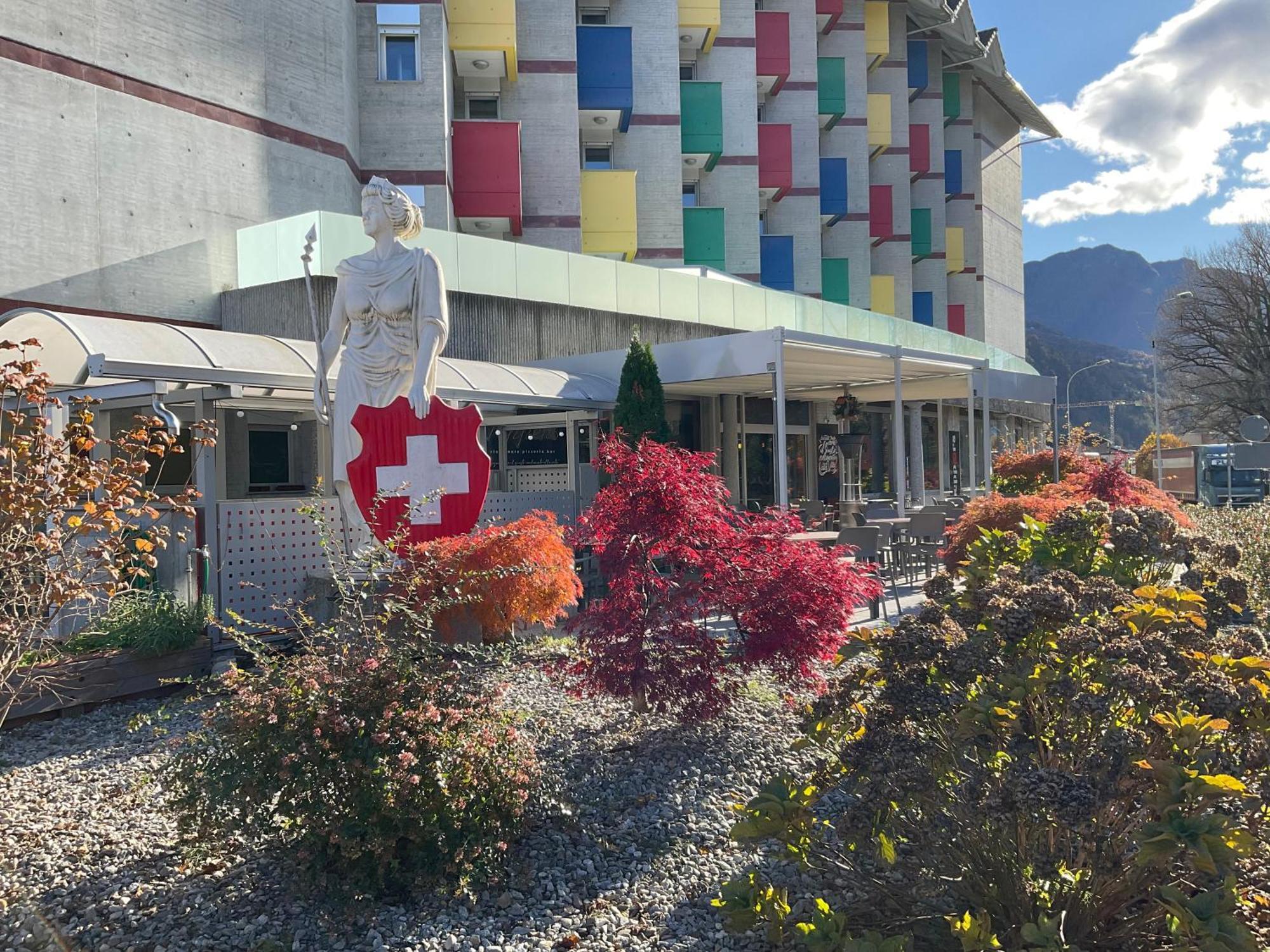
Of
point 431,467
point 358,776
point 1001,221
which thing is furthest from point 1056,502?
point 1001,221

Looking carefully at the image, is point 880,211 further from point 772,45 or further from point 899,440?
point 899,440

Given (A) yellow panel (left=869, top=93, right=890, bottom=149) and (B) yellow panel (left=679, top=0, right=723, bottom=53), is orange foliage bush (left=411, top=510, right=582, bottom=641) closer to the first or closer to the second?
(B) yellow panel (left=679, top=0, right=723, bottom=53)

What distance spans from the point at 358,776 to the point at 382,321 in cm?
534

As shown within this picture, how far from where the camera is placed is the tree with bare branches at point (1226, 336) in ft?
119

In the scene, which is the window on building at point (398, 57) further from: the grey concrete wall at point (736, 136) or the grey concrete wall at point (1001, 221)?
the grey concrete wall at point (1001, 221)

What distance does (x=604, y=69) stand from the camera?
24.8 meters

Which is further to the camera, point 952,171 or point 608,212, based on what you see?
point 952,171

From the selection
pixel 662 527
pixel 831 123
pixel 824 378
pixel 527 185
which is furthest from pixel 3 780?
pixel 831 123

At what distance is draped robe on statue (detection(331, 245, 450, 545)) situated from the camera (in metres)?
7.86

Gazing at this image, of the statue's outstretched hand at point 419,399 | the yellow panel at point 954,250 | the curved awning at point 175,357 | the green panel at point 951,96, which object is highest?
the green panel at point 951,96

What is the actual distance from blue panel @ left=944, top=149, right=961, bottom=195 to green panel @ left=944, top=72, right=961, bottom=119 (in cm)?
143

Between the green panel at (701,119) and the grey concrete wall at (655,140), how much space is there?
98 centimetres

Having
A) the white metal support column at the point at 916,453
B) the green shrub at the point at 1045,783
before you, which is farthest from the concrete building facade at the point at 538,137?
the green shrub at the point at 1045,783

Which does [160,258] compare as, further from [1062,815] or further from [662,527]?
[1062,815]
